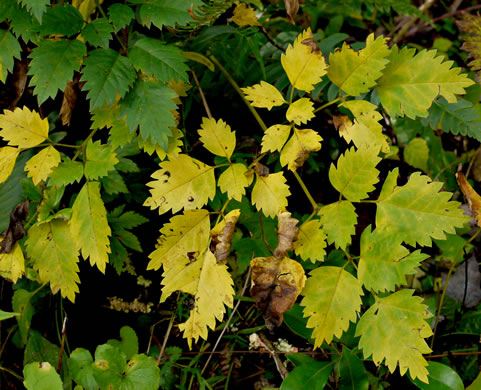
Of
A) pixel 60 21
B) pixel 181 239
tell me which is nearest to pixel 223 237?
pixel 181 239

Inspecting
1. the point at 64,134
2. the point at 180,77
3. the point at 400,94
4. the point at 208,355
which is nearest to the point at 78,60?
the point at 180,77

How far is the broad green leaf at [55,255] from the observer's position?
1304 mm

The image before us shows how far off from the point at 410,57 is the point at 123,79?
896mm

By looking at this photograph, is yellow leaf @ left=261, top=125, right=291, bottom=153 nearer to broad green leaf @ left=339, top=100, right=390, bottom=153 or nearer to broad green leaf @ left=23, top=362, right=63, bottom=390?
broad green leaf @ left=339, top=100, right=390, bottom=153

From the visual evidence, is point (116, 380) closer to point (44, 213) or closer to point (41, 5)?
point (44, 213)

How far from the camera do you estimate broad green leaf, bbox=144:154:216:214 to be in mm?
1203

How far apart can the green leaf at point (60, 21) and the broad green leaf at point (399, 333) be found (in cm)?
119

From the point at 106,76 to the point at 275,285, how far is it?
768 mm

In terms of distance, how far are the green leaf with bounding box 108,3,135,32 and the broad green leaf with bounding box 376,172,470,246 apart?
36.6 inches

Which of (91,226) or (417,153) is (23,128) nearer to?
(91,226)

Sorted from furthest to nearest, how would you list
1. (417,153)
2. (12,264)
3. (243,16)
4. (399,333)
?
(417,153), (243,16), (12,264), (399,333)

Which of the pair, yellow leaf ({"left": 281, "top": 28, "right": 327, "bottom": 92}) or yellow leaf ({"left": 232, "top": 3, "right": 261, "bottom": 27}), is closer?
yellow leaf ({"left": 281, "top": 28, "right": 327, "bottom": 92})

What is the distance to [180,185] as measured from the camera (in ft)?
4.02

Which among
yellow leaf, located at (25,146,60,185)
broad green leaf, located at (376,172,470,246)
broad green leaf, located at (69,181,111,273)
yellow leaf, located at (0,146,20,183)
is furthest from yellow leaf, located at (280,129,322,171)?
yellow leaf, located at (0,146,20,183)
